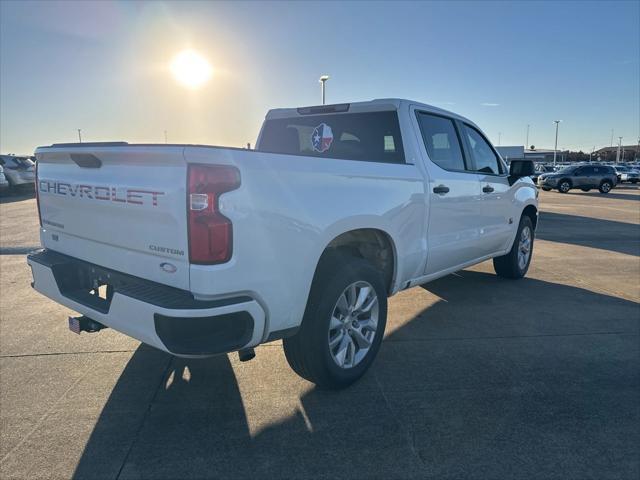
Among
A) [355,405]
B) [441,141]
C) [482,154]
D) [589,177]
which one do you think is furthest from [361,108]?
[589,177]

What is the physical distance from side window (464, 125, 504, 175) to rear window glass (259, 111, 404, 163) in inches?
51.7

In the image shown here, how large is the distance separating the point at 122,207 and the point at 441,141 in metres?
2.96

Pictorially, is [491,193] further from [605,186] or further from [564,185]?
[605,186]

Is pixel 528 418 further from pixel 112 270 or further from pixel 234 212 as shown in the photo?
pixel 112 270

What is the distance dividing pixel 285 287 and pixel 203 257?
0.52m

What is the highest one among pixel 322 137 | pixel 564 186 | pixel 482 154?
pixel 322 137

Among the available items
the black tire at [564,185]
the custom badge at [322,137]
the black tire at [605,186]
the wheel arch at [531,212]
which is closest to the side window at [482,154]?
the wheel arch at [531,212]

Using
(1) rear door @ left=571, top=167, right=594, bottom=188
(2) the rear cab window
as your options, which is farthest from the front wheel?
(2) the rear cab window

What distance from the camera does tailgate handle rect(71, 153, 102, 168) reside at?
269 cm

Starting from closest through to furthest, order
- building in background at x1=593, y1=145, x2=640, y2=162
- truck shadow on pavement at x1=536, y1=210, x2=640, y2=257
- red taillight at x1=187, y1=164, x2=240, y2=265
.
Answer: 1. red taillight at x1=187, y1=164, x2=240, y2=265
2. truck shadow on pavement at x1=536, y1=210, x2=640, y2=257
3. building in background at x1=593, y1=145, x2=640, y2=162

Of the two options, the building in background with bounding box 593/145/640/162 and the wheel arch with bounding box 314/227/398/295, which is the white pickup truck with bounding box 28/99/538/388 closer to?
the wheel arch with bounding box 314/227/398/295

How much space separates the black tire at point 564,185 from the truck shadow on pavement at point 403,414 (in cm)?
2658

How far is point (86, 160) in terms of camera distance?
277 centimetres

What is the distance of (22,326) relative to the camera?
432cm
